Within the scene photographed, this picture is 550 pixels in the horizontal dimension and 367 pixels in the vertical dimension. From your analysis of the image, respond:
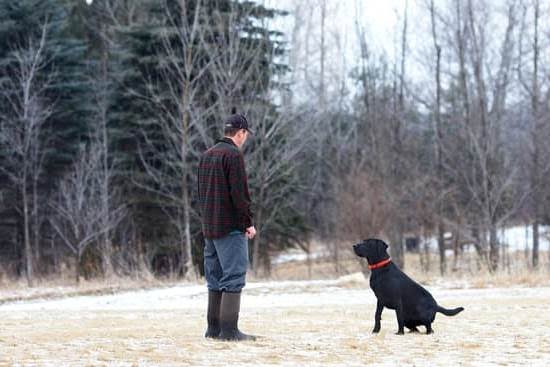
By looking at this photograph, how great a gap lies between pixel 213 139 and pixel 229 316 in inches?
800

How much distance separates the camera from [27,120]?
2736 cm

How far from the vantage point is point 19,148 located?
1070 inches

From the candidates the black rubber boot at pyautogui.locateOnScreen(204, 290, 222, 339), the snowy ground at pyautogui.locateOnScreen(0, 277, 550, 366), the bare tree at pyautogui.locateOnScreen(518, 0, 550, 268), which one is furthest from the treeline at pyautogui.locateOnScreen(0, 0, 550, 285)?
the black rubber boot at pyautogui.locateOnScreen(204, 290, 222, 339)

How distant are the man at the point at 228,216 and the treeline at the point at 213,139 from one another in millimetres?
15122

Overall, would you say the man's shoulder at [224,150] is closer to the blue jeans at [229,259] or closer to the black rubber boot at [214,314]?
the blue jeans at [229,259]

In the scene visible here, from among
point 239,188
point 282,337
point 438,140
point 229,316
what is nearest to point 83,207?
point 438,140

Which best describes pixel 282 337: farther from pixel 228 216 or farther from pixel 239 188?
pixel 239 188

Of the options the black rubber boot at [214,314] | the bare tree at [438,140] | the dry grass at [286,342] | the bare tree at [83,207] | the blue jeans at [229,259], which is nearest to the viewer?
the dry grass at [286,342]

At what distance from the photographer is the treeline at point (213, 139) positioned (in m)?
27.1

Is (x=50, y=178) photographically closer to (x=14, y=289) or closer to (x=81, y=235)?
(x=81, y=235)

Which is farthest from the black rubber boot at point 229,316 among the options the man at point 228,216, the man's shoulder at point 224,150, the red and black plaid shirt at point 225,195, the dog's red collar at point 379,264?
the dog's red collar at point 379,264

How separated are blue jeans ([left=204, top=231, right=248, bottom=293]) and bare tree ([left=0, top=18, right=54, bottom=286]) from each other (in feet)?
63.2

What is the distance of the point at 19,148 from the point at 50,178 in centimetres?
506

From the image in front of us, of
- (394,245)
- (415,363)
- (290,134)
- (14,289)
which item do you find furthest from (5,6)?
(415,363)
